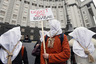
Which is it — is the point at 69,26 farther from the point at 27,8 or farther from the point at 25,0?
the point at 25,0

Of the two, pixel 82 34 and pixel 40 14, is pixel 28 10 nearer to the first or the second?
pixel 40 14

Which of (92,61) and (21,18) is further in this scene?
(21,18)

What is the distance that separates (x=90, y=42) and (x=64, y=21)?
26575 mm

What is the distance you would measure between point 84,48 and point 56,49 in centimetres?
87

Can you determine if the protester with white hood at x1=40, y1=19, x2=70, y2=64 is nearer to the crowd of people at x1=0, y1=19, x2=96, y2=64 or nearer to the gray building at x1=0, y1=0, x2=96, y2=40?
the crowd of people at x1=0, y1=19, x2=96, y2=64

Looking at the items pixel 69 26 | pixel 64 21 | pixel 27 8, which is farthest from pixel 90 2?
pixel 69 26

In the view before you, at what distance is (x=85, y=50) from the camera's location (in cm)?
163

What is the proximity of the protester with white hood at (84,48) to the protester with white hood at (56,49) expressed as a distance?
525 millimetres

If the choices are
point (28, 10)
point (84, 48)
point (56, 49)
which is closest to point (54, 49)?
point (56, 49)

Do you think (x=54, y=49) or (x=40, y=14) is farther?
(x=40, y=14)

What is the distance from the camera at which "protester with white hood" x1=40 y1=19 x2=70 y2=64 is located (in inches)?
53.3

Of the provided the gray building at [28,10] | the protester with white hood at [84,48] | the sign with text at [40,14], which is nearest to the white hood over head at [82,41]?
the protester with white hood at [84,48]

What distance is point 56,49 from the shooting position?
1479mm

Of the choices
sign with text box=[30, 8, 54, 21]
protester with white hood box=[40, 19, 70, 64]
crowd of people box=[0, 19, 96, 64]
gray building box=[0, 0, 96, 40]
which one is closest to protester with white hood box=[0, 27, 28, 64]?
crowd of people box=[0, 19, 96, 64]
